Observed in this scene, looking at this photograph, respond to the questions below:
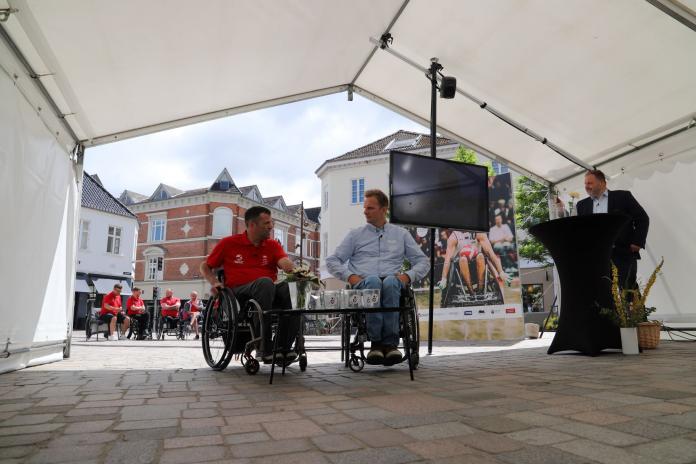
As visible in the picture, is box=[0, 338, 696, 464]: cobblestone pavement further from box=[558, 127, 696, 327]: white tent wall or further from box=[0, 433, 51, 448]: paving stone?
box=[558, 127, 696, 327]: white tent wall

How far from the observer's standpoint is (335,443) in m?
1.54

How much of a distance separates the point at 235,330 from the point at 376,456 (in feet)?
7.58

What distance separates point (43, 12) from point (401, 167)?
3012mm

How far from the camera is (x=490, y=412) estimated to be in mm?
1955

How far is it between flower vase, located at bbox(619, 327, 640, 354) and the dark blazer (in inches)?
37.0

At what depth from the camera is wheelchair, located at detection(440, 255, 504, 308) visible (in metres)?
8.05

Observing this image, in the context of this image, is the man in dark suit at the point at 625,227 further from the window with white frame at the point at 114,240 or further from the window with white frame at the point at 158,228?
the window with white frame at the point at 158,228

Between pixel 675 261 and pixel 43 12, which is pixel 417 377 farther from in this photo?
pixel 675 261

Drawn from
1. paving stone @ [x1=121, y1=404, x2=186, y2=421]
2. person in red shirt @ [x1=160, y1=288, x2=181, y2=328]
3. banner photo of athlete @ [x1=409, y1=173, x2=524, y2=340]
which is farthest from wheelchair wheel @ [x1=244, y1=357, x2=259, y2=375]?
person in red shirt @ [x1=160, y1=288, x2=181, y2=328]

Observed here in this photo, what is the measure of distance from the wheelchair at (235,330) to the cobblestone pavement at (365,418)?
11.9 inches

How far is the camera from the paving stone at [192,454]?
1.38 metres

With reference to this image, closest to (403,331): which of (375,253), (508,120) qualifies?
(375,253)

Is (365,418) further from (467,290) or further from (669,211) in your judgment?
(467,290)

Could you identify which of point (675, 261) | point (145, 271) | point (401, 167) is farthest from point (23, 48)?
point (145, 271)
